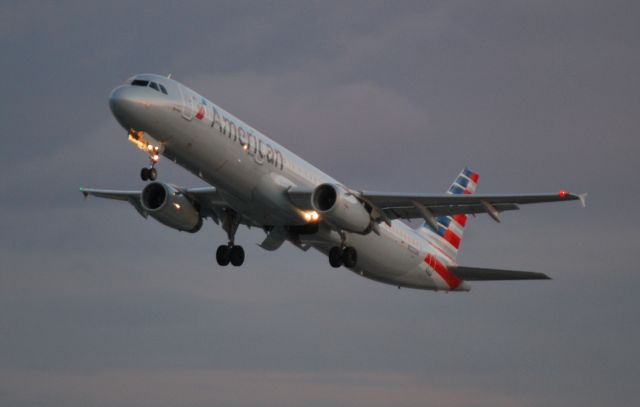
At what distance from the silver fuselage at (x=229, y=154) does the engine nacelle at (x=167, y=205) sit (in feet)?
9.27

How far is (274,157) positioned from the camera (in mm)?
51000

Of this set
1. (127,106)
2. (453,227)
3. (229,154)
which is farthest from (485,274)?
(127,106)

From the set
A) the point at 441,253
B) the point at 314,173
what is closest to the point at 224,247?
the point at 314,173

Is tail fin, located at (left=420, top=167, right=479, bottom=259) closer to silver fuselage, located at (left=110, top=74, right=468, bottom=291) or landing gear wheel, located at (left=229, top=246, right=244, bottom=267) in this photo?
silver fuselage, located at (left=110, top=74, right=468, bottom=291)

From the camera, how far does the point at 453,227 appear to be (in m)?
66.2

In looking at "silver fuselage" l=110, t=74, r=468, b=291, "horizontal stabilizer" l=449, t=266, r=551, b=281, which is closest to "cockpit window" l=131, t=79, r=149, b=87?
"silver fuselage" l=110, t=74, r=468, b=291

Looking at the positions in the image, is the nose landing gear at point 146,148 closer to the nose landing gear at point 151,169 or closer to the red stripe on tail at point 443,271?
the nose landing gear at point 151,169

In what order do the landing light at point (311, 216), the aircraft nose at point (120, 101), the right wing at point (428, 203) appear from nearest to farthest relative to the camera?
1. the aircraft nose at point (120, 101)
2. the right wing at point (428, 203)
3. the landing light at point (311, 216)

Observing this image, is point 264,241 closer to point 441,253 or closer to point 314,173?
point 314,173

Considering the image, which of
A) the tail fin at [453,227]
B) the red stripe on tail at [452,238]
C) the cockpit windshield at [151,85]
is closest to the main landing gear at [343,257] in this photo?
the tail fin at [453,227]

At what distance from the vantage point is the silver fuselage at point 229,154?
47469 mm

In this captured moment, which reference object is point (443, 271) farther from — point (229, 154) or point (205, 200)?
point (229, 154)

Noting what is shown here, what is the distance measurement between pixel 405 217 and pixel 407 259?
153 inches

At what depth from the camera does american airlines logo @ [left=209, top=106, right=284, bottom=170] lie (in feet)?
161
